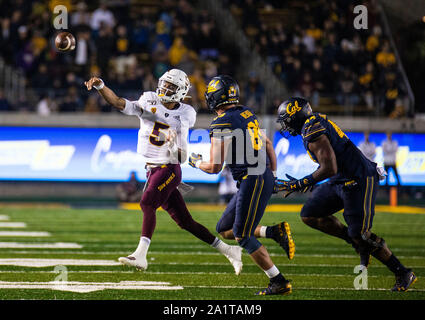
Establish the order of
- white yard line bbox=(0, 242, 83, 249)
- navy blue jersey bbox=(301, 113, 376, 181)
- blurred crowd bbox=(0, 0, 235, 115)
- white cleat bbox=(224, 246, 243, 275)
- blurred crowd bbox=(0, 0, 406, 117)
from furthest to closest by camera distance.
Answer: blurred crowd bbox=(0, 0, 406, 117) < blurred crowd bbox=(0, 0, 235, 115) < white yard line bbox=(0, 242, 83, 249) < white cleat bbox=(224, 246, 243, 275) < navy blue jersey bbox=(301, 113, 376, 181)

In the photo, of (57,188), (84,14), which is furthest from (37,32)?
(57,188)

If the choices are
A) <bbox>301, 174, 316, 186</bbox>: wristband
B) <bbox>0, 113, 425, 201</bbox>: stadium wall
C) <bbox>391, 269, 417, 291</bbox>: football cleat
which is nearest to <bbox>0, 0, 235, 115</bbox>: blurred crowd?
<bbox>0, 113, 425, 201</bbox>: stadium wall

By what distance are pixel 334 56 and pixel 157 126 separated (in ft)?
39.8

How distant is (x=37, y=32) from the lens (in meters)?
18.6

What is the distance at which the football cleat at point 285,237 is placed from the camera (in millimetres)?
6395

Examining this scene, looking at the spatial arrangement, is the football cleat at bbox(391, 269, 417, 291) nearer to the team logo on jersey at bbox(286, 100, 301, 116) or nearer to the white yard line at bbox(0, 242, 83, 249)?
the team logo on jersey at bbox(286, 100, 301, 116)

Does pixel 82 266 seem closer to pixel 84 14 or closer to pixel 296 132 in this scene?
pixel 296 132

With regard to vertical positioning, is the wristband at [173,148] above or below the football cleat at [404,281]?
above

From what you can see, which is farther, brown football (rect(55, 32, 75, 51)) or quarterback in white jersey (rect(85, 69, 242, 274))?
quarterback in white jersey (rect(85, 69, 242, 274))

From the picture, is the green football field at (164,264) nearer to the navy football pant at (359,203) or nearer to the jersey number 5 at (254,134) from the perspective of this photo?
the navy football pant at (359,203)

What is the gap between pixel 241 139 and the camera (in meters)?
6.02

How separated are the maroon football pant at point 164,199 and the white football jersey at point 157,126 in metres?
0.12

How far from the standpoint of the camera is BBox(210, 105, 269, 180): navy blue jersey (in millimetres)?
5969

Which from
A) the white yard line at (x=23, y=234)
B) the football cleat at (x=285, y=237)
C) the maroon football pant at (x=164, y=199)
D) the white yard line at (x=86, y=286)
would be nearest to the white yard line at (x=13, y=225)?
the white yard line at (x=23, y=234)
